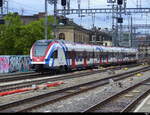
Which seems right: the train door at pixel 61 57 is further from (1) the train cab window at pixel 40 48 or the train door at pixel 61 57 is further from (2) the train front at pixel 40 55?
(1) the train cab window at pixel 40 48

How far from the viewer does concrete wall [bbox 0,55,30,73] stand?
124 ft

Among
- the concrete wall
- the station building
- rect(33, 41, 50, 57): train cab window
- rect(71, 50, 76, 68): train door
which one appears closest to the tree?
the concrete wall

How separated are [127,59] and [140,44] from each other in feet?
282

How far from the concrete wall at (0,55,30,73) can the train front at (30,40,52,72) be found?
6.11 meters

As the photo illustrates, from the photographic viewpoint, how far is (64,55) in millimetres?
34719

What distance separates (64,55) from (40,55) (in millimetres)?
3163

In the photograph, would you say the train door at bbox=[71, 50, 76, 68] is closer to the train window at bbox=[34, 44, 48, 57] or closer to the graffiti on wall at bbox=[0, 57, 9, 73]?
the train window at bbox=[34, 44, 48, 57]

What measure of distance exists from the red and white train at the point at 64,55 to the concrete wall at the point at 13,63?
605 cm

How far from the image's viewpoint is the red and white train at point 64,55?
32.2 m

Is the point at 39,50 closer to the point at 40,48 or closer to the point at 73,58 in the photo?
the point at 40,48

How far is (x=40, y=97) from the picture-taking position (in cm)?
1602

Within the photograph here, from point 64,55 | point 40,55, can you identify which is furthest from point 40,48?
point 64,55

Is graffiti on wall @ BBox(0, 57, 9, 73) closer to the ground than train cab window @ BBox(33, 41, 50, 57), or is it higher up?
closer to the ground

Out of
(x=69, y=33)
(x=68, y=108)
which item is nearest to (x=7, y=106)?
(x=68, y=108)
